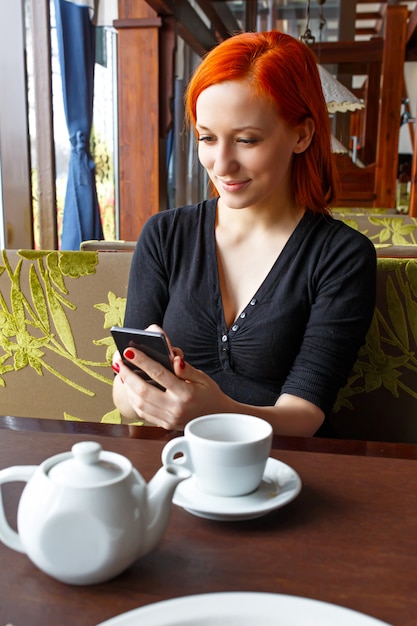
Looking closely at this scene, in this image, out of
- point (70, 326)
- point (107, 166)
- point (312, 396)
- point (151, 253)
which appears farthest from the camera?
point (107, 166)

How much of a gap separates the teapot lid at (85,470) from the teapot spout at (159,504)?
0.04 metres

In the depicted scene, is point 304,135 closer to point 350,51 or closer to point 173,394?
point 173,394

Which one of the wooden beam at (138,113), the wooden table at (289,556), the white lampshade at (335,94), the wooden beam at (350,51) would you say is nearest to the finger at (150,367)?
the wooden table at (289,556)

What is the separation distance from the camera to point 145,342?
0.86 metres

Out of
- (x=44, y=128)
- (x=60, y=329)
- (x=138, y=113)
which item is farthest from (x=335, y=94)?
(x=60, y=329)

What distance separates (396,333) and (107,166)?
12.8 feet

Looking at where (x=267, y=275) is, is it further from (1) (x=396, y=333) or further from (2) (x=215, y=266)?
(1) (x=396, y=333)

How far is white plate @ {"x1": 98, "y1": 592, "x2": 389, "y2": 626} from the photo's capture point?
435mm

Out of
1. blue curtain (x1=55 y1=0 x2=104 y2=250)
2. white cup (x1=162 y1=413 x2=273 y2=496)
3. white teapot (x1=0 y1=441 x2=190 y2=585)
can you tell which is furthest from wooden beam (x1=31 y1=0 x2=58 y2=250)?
white teapot (x1=0 y1=441 x2=190 y2=585)

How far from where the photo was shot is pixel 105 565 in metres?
0.48

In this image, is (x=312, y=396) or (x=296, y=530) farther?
(x=312, y=396)

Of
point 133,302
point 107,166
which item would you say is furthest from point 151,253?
point 107,166

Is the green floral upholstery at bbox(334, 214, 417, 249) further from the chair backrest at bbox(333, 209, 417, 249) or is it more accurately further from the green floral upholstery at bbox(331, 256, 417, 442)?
the green floral upholstery at bbox(331, 256, 417, 442)

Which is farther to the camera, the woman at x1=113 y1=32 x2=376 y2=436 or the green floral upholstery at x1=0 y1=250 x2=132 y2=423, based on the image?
the green floral upholstery at x1=0 y1=250 x2=132 y2=423
